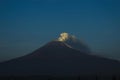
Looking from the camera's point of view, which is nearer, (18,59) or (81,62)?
(81,62)

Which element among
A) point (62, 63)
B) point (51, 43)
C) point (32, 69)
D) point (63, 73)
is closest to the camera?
point (63, 73)

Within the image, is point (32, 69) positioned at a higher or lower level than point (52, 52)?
lower

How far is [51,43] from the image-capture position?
614 ft

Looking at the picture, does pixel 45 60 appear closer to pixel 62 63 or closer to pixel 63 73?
pixel 62 63

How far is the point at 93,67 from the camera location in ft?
514

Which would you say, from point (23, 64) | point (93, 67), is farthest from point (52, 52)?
point (93, 67)

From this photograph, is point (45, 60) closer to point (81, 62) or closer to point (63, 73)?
point (81, 62)

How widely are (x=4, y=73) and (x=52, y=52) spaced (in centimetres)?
3438

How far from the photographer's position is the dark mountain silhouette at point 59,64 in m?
153

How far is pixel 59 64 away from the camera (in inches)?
6678

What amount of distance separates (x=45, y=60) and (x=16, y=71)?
22658 millimetres

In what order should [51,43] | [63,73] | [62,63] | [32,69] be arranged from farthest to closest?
1. [51,43]
2. [62,63]
3. [32,69]
4. [63,73]

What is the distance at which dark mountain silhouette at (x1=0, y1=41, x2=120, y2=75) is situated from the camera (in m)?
153

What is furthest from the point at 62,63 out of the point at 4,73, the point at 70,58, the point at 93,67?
the point at 4,73
